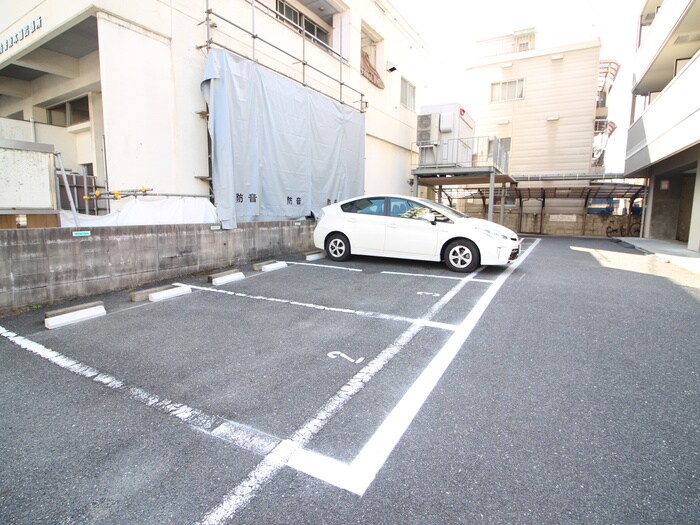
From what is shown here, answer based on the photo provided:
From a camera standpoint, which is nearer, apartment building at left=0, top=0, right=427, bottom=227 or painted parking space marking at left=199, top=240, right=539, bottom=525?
painted parking space marking at left=199, top=240, right=539, bottom=525

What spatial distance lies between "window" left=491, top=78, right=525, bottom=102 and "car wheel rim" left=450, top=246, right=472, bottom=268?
55.3ft

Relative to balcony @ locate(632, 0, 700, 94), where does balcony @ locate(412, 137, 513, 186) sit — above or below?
below

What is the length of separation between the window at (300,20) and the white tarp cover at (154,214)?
5.85 meters

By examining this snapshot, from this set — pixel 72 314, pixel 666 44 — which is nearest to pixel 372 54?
pixel 666 44

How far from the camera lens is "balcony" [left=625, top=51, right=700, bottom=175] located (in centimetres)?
838

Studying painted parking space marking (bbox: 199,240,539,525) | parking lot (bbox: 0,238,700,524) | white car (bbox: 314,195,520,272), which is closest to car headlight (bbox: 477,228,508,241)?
white car (bbox: 314,195,520,272)

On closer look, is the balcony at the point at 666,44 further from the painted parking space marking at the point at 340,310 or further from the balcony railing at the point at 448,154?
the painted parking space marking at the point at 340,310

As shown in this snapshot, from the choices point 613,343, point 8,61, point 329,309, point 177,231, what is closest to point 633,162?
point 613,343

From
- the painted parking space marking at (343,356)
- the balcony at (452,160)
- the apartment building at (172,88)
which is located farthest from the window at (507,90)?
the painted parking space marking at (343,356)

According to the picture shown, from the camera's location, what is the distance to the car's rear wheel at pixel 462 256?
6.65 metres

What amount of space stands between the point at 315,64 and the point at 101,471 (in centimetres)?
1106

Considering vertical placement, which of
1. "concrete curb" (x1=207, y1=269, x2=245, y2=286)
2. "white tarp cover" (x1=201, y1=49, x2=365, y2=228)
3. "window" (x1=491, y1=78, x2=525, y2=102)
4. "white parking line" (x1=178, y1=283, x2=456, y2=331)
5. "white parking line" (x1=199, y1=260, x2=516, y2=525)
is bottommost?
"white parking line" (x1=199, y1=260, x2=516, y2=525)

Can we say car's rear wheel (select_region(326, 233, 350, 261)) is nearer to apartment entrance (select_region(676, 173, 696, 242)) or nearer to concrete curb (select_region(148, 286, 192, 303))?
concrete curb (select_region(148, 286, 192, 303))

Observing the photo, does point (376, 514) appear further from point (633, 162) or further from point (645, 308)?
point (633, 162)
